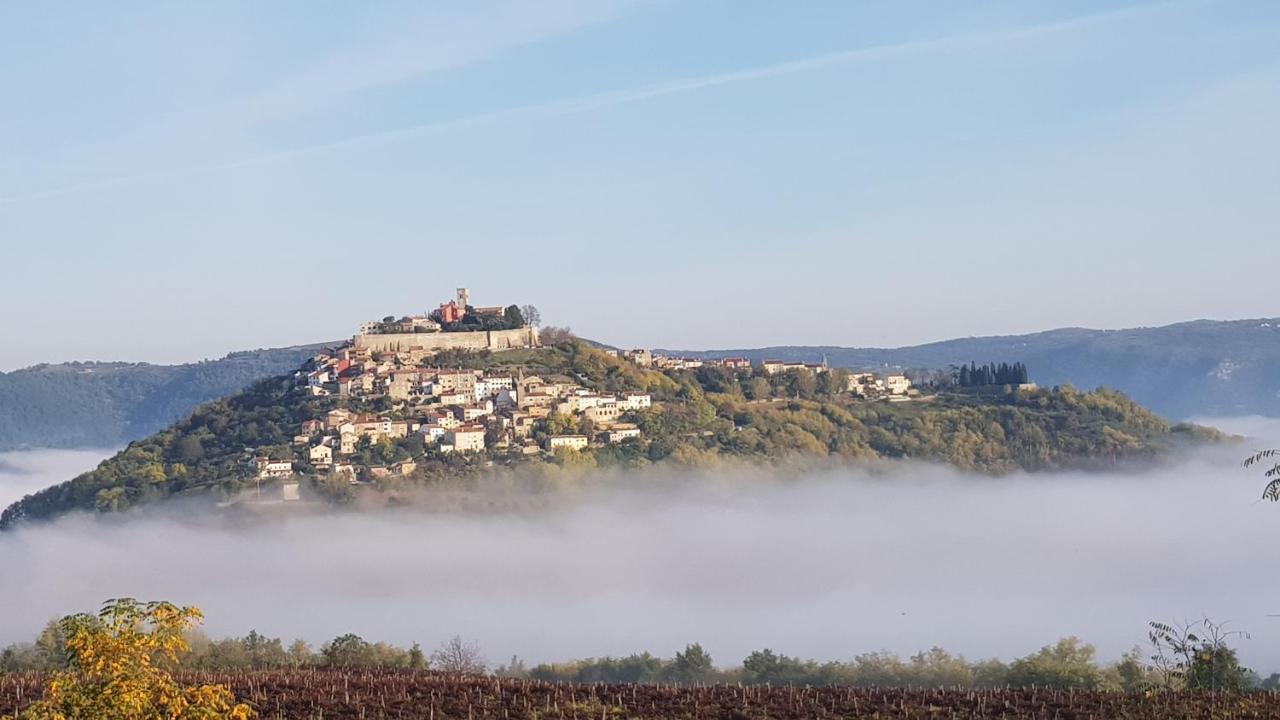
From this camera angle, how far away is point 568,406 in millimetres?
130500

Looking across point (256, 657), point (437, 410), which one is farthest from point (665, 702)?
point (437, 410)

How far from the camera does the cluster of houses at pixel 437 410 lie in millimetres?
123375

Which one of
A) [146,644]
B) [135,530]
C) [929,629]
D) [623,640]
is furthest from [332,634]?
[146,644]

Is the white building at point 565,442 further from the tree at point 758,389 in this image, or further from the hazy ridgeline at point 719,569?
the tree at point 758,389

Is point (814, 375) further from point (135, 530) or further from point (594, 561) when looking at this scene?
point (135, 530)

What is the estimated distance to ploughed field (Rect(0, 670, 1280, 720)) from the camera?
2727 centimetres

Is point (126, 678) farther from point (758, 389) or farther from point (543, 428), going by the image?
point (758, 389)

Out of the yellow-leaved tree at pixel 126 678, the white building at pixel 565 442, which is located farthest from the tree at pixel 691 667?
the white building at pixel 565 442

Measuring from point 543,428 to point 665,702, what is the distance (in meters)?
99.8

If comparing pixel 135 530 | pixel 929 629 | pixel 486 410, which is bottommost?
pixel 929 629

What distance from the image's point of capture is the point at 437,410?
12669cm

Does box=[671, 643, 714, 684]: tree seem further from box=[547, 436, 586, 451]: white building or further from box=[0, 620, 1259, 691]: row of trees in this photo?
box=[547, 436, 586, 451]: white building

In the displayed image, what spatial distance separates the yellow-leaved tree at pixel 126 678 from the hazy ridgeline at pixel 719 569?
7256cm

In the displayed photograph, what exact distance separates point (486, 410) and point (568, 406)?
673 centimetres
